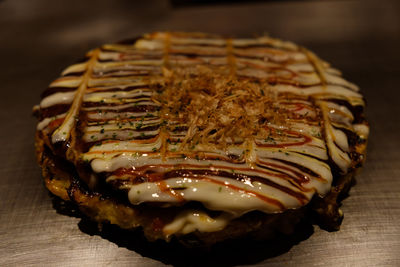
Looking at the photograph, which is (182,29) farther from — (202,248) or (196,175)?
(202,248)

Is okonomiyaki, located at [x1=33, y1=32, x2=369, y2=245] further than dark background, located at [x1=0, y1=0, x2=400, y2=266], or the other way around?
dark background, located at [x1=0, y1=0, x2=400, y2=266]

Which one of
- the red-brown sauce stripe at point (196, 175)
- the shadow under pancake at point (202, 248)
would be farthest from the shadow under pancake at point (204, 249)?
the red-brown sauce stripe at point (196, 175)

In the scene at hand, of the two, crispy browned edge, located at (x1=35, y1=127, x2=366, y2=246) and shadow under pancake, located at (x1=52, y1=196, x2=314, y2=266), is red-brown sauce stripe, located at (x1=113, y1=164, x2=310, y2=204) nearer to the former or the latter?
crispy browned edge, located at (x1=35, y1=127, x2=366, y2=246)

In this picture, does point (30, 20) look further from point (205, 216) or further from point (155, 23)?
point (205, 216)

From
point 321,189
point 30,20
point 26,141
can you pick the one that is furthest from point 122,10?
point 321,189

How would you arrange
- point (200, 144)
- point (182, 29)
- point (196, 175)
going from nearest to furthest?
point (196, 175), point (200, 144), point (182, 29)

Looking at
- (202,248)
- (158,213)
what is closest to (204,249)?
(202,248)

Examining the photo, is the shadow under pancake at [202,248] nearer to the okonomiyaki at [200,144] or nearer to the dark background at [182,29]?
the dark background at [182,29]

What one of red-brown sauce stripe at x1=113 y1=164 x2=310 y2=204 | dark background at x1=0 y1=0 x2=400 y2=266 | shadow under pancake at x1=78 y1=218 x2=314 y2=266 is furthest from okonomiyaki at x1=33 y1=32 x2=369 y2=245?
dark background at x1=0 y1=0 x2=400 y2=266

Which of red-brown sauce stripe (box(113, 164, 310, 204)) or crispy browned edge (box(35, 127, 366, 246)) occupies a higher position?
red-brown sauce stripe (box(113, 164, 310, 204))
